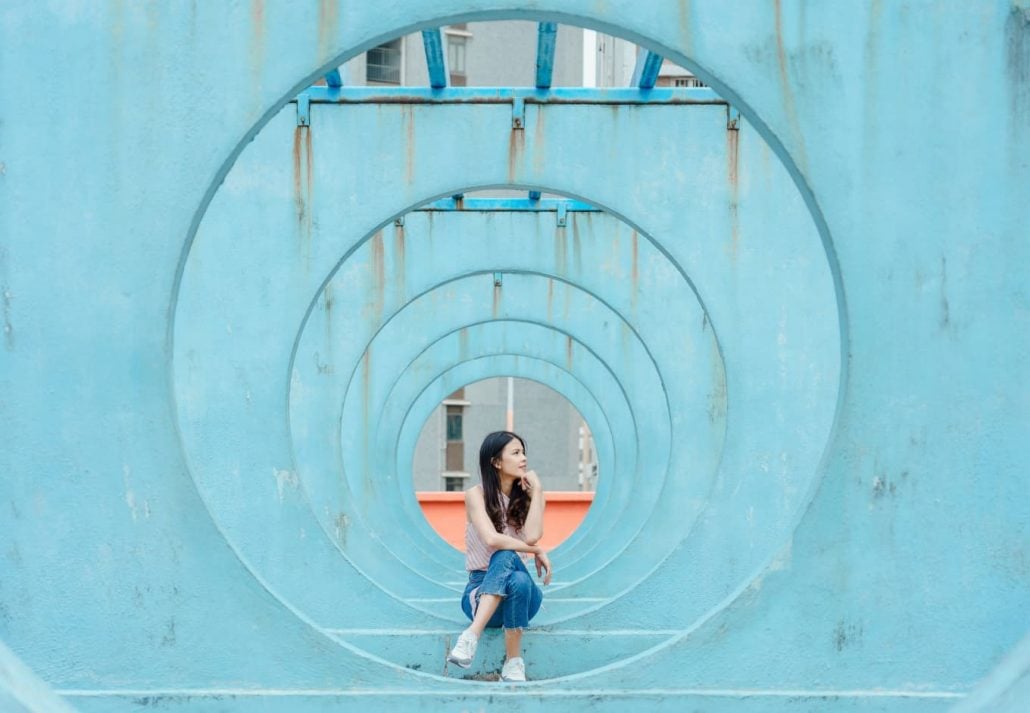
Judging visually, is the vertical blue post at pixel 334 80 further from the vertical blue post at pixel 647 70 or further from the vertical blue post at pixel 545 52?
the vertical blue post at pixel 647 70

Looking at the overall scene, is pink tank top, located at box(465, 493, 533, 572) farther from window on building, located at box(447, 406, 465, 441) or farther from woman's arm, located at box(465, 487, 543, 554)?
window on building, located at box(447, 406, 465, 441)

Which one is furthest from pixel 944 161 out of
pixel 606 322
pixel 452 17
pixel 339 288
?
pixel 606 322

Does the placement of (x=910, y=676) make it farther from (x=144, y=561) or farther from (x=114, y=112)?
(x=114, y=112)

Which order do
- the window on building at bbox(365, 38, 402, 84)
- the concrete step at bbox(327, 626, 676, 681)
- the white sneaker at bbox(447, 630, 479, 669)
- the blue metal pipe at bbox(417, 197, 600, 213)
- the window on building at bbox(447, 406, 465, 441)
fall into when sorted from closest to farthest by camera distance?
the white sneaker at bbox(447, 630, 479, 669), the concrete step at bbox(327, 626, 676, 681), the blue metal pipe at bbox(417, 197, 600, 213), the window on building at bbox(365, 38, 402, 84), the window on building at bbox(447, 406, 465, 441)

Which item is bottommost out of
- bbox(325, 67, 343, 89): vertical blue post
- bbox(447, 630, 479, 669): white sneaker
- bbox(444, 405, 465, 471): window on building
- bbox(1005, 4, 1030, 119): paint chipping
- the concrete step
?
bbox(444, 405, 465, 471): window on building

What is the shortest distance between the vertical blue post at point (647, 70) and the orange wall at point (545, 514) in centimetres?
1706

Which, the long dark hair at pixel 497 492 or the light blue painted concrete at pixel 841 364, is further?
the long dark hair at pixel 497 492

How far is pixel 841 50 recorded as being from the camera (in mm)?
5754

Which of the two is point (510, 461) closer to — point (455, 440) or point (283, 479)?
point (283, 479)

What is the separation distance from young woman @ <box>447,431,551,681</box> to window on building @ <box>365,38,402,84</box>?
3361 centimetres

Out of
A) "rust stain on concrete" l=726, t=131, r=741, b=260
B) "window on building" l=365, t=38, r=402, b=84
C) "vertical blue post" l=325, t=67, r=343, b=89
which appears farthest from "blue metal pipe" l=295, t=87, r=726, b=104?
"window on building" l=365, t=38, r=402, b=84

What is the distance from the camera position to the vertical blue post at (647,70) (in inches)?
396

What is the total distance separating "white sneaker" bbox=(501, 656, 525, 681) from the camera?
27.3 ft

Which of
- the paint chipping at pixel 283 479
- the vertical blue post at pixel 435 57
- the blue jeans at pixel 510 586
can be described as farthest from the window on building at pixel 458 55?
the blue jeans at pixel 510 586
